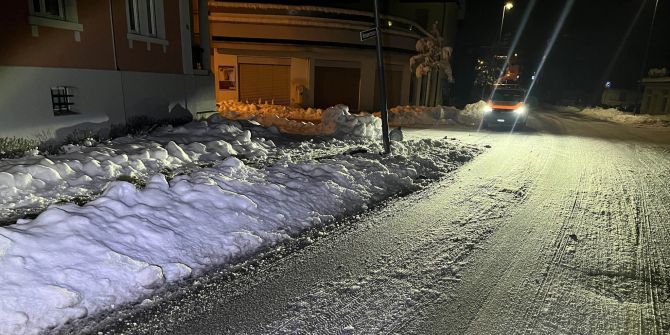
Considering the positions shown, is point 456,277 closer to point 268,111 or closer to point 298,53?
point 268,111

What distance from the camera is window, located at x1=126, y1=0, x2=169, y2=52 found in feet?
39.3

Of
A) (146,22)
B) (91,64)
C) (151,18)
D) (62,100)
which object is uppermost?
(151,18)

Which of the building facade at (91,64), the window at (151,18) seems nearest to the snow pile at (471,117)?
the building facade at (91,64)

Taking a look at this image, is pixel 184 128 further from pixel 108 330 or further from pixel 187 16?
pixel 108 330

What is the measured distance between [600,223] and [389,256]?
351 cm

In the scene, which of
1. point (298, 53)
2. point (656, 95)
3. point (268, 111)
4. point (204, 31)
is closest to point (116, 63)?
point (204, 31)

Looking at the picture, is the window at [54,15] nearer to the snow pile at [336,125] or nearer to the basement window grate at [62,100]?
the basement window grate at [62,100]

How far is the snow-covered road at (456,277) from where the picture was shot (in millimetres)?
3432

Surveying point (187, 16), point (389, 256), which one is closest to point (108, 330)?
point (389, 256)

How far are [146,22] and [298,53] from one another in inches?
472

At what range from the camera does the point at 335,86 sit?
25.6 m

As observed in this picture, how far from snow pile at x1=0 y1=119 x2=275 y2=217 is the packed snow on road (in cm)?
2

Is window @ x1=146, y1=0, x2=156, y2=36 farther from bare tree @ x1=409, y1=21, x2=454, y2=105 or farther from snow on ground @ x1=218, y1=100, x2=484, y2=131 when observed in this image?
bare tree @ x1=409, y1=21, x2=454, y2=105

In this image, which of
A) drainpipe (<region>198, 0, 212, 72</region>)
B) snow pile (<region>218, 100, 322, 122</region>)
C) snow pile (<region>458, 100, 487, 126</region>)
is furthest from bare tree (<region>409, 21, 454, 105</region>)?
drainpipe (<region>198, 0, 212, 72</region>)
